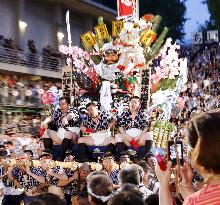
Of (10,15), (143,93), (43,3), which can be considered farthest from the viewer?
(43,3)

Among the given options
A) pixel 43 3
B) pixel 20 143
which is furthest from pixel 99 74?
pixel 43 3

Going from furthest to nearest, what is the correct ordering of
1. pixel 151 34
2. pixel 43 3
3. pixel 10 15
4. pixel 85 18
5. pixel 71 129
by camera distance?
pixel 85 18
pixel 43 3
pixel 10 15
pixel 151 34
pixel 71 129

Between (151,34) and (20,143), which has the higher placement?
(151,34)

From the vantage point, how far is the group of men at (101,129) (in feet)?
27.5

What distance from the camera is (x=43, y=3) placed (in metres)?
26.1

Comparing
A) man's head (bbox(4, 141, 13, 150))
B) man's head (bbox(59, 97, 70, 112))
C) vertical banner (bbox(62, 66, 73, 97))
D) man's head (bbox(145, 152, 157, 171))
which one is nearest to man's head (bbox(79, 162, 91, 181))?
man's head (bbox(145, 152, 157, 171))

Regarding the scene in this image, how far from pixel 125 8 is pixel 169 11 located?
24405mm

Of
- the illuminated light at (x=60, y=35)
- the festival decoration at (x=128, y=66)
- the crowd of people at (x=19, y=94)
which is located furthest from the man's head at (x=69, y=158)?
the illuminated light at (x=60, y=35)

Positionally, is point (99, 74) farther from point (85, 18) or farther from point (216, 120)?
point (85, 18)

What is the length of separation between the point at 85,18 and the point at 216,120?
89.9ft

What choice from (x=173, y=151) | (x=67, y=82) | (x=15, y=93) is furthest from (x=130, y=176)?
(x=15, y=93)

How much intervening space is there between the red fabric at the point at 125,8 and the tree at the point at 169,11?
2206cm

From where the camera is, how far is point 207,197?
7.00ft

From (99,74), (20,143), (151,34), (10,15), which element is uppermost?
(10,15)
